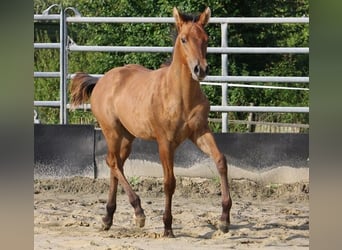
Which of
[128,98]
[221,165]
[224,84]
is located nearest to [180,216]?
[128,98]

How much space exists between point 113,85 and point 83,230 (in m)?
1.15

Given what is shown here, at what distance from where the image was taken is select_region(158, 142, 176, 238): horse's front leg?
216 inches

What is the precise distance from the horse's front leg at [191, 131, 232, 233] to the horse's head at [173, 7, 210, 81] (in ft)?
1.63

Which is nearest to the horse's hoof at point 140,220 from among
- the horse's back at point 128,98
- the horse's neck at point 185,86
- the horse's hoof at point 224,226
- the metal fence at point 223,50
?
the horse's hoof at point 224,226

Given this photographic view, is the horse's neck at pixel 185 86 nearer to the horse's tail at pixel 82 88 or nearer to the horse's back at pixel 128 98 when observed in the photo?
the horse's back at pixel 128 98

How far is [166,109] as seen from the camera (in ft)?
18.5

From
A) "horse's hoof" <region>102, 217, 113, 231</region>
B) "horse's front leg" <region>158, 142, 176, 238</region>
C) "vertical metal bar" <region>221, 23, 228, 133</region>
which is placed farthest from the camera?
"vertical metal bar" <region>221, 23, 228, 133</region>

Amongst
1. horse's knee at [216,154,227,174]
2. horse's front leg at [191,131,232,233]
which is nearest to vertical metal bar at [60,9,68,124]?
horse's front leg at [191,131,232,233]

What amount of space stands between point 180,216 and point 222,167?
108cm

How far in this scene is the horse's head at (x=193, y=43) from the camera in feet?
16.6

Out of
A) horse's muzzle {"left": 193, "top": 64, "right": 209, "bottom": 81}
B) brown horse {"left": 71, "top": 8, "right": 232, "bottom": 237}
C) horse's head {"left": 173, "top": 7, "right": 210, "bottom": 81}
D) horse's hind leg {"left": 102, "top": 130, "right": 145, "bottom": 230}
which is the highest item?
horse's head {"left": 173, "top": 7, "right": 210, "bottom": 81}

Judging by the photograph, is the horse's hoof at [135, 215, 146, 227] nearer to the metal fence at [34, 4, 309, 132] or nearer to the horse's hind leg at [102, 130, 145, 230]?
the horse's hind leg at [102, 130, 145, 230]
